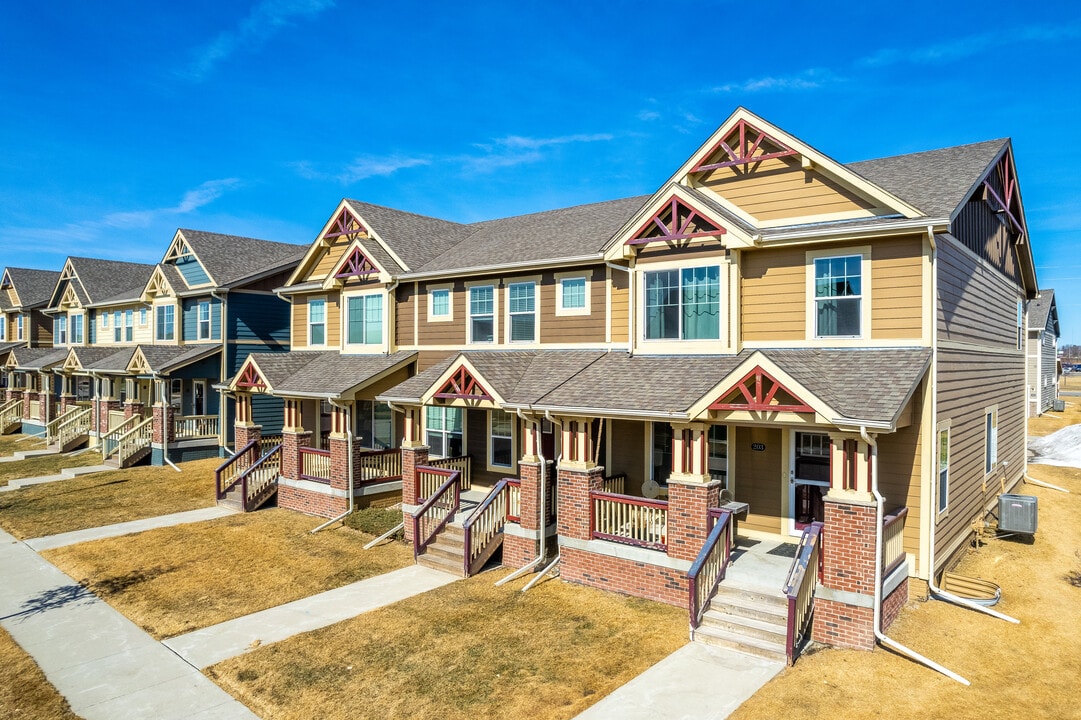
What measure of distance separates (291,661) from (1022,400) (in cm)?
2271

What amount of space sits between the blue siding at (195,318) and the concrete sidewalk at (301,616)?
60.1 feet

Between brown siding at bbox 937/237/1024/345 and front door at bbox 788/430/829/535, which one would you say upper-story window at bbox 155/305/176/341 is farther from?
brown siding at bbox 937/237/1024/345

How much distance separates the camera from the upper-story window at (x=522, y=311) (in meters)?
17.7

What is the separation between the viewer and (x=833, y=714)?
831cm

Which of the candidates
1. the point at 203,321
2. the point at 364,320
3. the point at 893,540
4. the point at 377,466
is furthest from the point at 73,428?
the point at 893,540

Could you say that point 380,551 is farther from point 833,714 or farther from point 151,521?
point 833,714

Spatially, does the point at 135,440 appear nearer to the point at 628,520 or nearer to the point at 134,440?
the point at 134,440

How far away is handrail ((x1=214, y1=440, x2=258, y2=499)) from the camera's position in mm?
19984

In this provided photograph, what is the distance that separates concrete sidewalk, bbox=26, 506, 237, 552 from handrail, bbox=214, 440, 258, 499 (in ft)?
1.98

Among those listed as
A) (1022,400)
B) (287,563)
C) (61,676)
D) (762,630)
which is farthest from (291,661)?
(1022,400)

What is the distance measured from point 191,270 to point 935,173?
2788 centimetres

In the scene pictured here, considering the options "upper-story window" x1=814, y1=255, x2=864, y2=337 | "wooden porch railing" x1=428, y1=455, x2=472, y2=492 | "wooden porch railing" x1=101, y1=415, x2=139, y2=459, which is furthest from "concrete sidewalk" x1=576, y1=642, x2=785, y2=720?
"wooden porch railing" x1=101, y1=415, x2=139, y2=459

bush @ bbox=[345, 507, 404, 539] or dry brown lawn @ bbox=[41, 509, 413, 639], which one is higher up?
bush @ bbox=[345, 507, 404, 539]

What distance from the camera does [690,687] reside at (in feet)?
29.7
